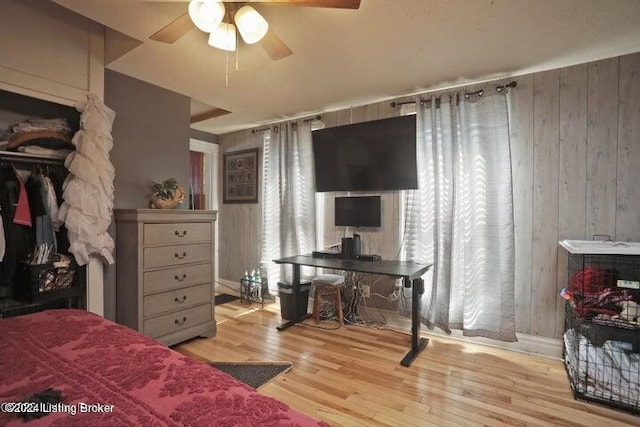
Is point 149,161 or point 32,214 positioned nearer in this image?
point 32,214

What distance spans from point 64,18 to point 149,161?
1.12 m

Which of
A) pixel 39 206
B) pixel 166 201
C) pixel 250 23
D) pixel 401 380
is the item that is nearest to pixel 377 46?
pixel 250 23

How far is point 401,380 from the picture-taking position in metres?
2.15

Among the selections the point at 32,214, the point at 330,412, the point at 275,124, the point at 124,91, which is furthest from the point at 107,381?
the point at 275,124

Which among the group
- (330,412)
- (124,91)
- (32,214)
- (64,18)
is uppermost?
(64,18)

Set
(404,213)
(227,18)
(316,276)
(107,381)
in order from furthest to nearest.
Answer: (316,276), (404,213), (227,18), (107,381)

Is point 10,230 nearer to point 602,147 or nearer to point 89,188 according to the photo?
point 89,188

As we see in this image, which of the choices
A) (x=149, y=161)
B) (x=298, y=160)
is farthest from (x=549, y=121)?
(x=149, y=161)

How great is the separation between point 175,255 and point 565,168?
3194 mm

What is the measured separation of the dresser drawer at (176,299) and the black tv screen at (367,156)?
1.60 meters

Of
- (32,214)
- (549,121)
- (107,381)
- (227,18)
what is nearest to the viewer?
(107,381)

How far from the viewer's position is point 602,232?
2.31 metres

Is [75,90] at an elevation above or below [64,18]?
below

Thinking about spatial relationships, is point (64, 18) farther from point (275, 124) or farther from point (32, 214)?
point (275, 124)
